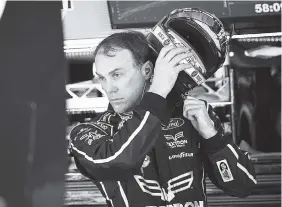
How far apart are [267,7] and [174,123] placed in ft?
2.17

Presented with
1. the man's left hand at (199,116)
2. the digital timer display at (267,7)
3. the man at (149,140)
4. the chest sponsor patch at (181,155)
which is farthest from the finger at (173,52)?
the digital timer display at (267,7)

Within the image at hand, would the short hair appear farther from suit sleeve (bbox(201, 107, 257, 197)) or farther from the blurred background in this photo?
the blurred background

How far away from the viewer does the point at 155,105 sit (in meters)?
0.93

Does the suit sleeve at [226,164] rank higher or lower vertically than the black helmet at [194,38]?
lower

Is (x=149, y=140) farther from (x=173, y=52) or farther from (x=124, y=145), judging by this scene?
(x=173, y=52)

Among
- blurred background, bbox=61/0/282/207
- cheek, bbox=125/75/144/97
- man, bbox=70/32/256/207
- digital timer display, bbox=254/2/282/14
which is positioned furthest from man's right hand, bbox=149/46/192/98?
digital timer display, bbox=254/2/282/14

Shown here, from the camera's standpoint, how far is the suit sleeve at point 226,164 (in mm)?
1047

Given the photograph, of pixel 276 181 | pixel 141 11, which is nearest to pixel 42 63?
pixel 141 11

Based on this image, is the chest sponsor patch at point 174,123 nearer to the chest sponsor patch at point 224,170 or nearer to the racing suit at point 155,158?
the racing suit at point 155,158

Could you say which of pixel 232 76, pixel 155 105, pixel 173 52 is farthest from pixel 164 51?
pixel 232 76

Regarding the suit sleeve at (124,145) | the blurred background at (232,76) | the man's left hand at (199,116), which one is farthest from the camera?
the blurred background at (232,76)

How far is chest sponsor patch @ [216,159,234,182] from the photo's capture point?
3.43 ft

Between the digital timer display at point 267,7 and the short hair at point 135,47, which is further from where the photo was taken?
the digital timer display at point 267,7

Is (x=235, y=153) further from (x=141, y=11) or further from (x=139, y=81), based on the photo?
(x=141, y=11)
